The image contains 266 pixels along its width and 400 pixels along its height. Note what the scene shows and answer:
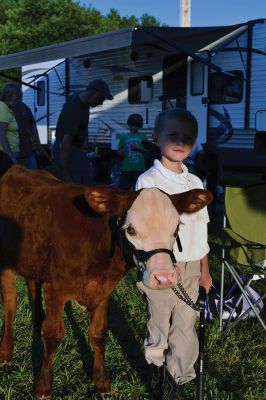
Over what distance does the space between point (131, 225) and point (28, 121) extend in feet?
15.0

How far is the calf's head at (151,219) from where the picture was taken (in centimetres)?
218

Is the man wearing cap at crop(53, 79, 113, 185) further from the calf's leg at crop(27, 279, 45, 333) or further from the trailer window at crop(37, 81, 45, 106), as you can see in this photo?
the trailer window at crop(37, 81, 45, 106)

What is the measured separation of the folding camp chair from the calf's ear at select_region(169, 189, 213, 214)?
124 cm

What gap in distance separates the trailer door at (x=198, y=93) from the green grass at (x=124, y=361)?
7.53 m

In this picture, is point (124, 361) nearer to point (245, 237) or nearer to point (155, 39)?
point (245, 237)

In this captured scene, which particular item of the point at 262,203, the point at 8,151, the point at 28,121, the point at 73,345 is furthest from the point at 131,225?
the point at 28,121

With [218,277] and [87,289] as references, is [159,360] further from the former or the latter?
[218,277]

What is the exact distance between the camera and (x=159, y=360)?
275 centimetres

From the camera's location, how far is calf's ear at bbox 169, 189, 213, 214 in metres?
2.46

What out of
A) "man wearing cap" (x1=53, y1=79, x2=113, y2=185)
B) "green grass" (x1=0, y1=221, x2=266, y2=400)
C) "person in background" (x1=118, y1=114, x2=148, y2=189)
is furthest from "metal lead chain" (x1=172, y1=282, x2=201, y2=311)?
"person in background" (x1=118, y1=114, x2=148, y2=189)

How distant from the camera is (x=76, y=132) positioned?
212 inches

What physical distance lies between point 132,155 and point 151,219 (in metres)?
6.02

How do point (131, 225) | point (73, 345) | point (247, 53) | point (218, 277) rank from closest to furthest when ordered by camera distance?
point (131, 225) → point (73, 345) → point (218, 277) → point (247, 53)

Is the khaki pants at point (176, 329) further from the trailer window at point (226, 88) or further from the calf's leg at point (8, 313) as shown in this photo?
the trailer window at point (226, 88)
